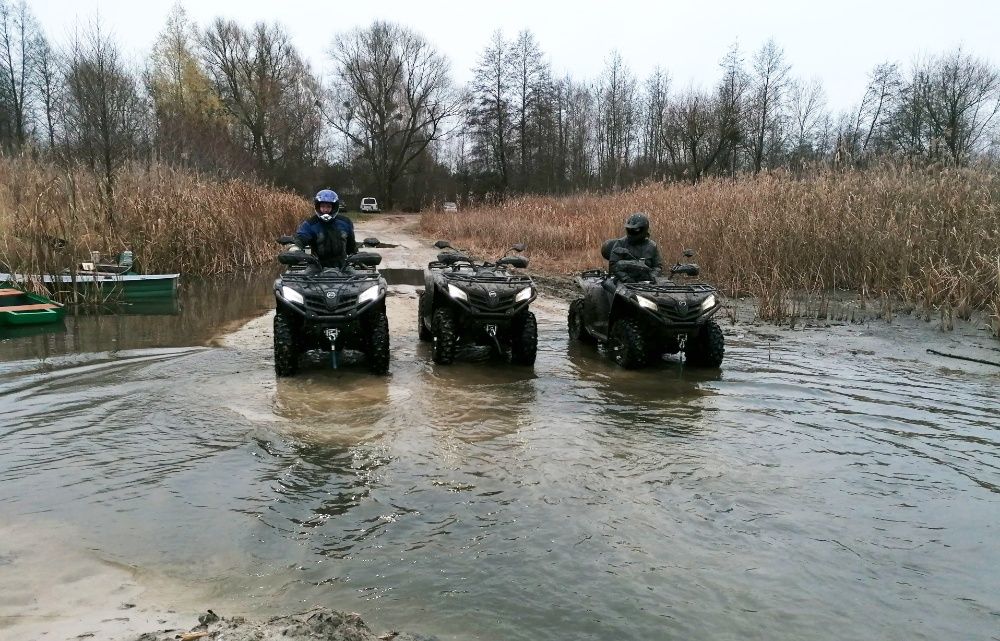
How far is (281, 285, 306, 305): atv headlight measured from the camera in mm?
6617

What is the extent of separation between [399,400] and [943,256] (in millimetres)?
8960

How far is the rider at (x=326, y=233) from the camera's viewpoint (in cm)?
765

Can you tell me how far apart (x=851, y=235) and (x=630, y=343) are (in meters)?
6.41

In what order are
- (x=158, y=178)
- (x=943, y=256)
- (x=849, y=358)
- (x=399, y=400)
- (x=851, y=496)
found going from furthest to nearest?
(x=158, y=178), (x=943, y=256), (x=849, y=358), (x=399, y=400), (x=851, y=496)

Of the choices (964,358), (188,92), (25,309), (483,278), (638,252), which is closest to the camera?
(483,278)

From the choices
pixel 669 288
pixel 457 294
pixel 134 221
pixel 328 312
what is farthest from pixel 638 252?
pixel 134 221

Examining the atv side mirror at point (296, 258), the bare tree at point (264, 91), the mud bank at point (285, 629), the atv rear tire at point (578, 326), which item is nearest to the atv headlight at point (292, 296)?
the atv side mirror at point (296, 258)

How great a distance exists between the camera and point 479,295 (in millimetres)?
7266

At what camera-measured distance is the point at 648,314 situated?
7176 mm

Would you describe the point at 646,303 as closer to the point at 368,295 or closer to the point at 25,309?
the point at 368,295

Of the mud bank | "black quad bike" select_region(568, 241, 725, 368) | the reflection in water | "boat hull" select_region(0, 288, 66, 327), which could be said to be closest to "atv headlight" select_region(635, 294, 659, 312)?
"black quad bike" select_region(568, 241, 725, 368)

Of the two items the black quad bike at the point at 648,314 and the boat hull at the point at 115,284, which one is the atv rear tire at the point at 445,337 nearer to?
the black quad bike at the point at 648,314

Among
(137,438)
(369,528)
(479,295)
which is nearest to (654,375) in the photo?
(479,295)

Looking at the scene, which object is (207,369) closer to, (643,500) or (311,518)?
(311,518)
